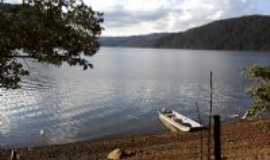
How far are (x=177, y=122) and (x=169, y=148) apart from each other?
1237 cm

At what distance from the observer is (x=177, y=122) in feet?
129

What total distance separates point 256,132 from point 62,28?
21.0 meters

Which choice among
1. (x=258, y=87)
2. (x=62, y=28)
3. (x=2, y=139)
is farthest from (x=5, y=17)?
(x=2, y=139)

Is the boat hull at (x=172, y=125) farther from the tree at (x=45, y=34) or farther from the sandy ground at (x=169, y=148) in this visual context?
the tree at (x=45, y=34)

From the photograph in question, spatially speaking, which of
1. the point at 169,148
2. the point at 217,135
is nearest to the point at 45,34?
the point at 217,135

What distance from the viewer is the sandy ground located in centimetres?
2247

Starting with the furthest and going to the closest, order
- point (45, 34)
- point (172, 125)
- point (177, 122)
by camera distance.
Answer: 1. point (172, 125)
2. point (177, 122)
3. point (45, 34)

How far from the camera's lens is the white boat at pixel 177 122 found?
121ft

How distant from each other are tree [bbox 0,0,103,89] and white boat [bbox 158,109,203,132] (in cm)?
2608

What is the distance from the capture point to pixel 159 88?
74.1 metres

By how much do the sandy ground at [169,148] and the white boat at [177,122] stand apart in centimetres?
198

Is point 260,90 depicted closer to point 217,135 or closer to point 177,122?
point 217,135

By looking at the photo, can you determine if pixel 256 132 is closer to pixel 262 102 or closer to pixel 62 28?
pixel 262 102

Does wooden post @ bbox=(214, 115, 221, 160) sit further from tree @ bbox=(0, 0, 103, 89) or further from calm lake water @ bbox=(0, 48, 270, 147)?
calm lake water @ bbox=(0, 48, 270, 147)
